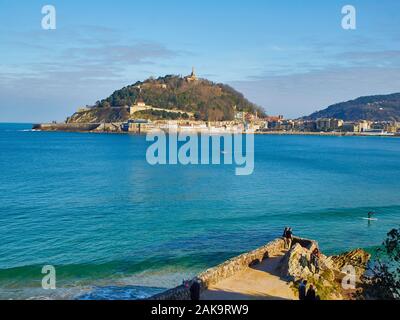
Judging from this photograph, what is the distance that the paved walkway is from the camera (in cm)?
1324

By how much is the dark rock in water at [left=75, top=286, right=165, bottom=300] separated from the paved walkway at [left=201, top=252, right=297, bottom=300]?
358cm

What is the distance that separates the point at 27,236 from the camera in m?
23.9

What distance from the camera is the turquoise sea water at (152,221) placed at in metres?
18.8

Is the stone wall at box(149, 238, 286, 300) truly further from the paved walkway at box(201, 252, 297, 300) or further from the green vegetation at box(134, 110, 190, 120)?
the green vegetation at box(134, 110, 190, 120)

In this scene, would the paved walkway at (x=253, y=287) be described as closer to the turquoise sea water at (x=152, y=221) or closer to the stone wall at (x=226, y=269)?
the stone wall at (x=226, y=269)

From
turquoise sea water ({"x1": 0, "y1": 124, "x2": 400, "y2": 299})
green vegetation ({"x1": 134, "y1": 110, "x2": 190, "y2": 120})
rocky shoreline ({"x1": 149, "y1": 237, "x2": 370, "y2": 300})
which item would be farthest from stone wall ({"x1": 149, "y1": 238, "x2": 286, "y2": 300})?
green vegetation ({"x1": 134, "y1": 110, "x2": 190, "y2": 120})

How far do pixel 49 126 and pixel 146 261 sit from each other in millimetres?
188297

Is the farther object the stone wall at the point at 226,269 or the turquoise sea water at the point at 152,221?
the turquoise sea water at the point at 152,221

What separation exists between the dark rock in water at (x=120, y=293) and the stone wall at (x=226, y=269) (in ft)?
11.1

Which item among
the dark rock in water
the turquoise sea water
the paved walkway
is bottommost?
the dark rock in water

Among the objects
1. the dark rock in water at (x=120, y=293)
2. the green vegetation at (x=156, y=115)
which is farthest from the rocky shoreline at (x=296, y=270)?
the green vegetation at (x=156, y=115)

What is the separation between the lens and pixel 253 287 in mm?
14172
